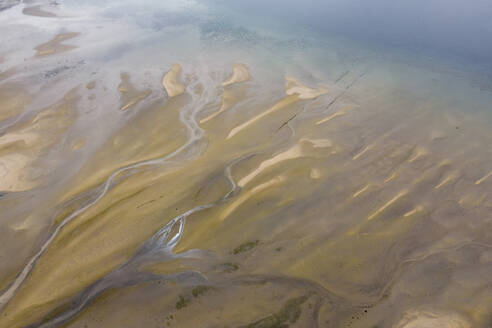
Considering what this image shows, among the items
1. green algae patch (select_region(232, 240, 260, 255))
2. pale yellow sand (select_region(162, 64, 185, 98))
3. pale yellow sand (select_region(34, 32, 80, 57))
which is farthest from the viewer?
pale yellow sand (select_region(34, 32, 80, 57))

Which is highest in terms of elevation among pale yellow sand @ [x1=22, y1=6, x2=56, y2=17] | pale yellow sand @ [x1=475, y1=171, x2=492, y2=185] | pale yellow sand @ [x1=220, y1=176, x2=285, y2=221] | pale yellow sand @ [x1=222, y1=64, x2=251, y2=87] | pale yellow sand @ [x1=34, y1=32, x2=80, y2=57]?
pale yellow sand @ [x1=22, y1=6, x2=56, y2=17]

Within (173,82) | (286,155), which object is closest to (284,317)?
(286,155)

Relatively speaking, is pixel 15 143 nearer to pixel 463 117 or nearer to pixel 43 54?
pixel 43 54

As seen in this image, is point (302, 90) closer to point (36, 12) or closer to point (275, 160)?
point (275, 160)

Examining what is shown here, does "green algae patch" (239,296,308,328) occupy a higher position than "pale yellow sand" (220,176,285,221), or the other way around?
"pale yellow sand" (220,176,285,221)

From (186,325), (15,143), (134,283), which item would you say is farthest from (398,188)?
(15,143)

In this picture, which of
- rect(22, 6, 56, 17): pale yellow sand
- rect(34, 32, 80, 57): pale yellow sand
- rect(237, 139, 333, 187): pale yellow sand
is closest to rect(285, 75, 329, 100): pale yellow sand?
rect(237, 139, 333, 187): pale yellow sand

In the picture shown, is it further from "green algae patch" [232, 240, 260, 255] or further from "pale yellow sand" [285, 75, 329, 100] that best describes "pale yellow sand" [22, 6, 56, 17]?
"green algae patch" [232, 240, 260, 255]
